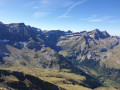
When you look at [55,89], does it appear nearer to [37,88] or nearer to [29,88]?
[37,88]

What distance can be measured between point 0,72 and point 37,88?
1635 inches

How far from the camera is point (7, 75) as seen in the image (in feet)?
482

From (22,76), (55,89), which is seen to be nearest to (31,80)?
(22,76)

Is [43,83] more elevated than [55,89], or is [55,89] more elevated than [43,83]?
[43,83]

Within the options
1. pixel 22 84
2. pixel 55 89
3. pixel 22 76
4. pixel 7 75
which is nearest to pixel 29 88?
pixel 22 84

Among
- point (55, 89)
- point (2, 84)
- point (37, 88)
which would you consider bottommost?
point (55, 89)

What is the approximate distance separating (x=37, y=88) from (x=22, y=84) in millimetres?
17783

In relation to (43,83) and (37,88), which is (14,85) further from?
(43,83)

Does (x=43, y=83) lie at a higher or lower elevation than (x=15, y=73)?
lower

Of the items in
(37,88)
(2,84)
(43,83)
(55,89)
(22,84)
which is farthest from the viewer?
(55,89)

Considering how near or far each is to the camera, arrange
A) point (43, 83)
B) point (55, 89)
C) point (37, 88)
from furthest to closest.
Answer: point (55, 89) < point (43, 83) < point (37, 88)

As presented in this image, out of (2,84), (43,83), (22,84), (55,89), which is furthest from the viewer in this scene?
(55,89)

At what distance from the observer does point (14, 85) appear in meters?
133

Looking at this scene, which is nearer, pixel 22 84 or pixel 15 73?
pixel 22 84
